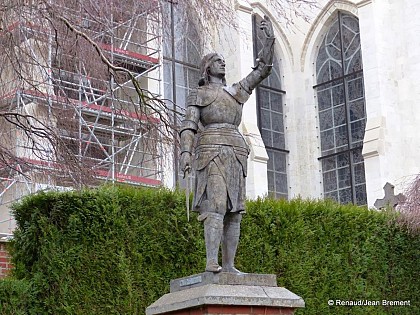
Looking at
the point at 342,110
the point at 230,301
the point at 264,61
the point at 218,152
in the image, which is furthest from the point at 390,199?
the point at 342,110

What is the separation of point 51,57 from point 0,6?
1461 mm

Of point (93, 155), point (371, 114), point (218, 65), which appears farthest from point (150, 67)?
point (218, 65)

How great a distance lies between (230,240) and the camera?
8172 mm

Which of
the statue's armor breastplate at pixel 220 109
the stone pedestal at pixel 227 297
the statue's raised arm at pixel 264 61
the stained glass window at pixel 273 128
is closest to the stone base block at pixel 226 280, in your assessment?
the stone pedestal at pixel 227 297

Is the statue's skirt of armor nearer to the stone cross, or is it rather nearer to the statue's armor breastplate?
the statue's armor breastplate

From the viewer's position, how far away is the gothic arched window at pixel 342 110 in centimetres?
2606

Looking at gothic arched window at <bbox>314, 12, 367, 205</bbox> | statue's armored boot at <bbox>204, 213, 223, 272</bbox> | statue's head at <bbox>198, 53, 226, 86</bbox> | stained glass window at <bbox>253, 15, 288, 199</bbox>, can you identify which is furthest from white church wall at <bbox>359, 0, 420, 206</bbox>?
statue's armored boot at <bbox>204, 213, 223, 272</bbox>

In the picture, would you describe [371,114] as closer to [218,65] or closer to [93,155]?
[93,155]

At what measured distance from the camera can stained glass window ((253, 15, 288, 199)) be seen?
27.0m

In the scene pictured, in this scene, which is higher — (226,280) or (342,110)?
(342,110)

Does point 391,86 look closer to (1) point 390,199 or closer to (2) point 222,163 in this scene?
(1) point 390,199

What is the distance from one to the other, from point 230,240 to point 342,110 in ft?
62.8

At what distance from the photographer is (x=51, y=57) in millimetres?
10773

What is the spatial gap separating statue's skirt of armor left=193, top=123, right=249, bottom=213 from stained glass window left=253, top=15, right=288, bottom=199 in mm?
18599
